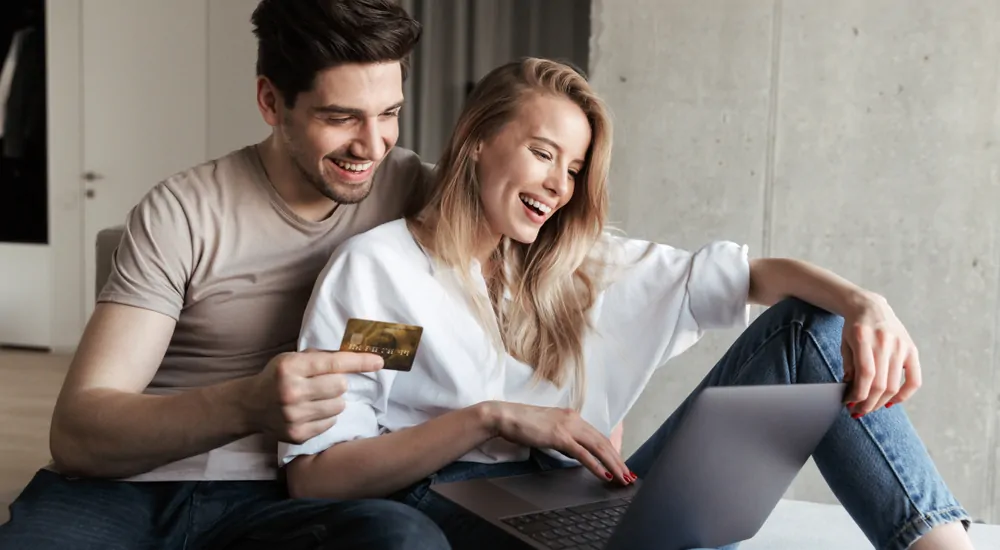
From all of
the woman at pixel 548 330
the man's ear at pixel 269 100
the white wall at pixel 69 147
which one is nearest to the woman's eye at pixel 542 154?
the woman at pixel 548 330

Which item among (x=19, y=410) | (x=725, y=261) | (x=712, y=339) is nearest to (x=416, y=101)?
(x=712, y=339)

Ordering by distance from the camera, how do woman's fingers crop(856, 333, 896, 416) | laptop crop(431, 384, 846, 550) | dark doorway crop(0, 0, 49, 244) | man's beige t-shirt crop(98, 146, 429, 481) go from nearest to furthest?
laptop crop(431, 384, 846, 550), woman's fingers crop(856, 333, 896, 416), man's beige t-shirt crop(98, 146, 429, 481), dark doorway crop(0, 0, 49, 244)

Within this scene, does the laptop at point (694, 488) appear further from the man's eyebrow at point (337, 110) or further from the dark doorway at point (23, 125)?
the dark doorway at point (23, 125)

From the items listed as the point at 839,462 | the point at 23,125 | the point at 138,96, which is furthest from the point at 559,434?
the point at 23,125

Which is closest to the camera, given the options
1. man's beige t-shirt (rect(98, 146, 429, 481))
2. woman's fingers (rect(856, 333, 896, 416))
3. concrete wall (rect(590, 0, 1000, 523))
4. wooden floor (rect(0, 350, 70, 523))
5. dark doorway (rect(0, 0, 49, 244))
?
woman's fingers (rect(856, 333, 896, 416))

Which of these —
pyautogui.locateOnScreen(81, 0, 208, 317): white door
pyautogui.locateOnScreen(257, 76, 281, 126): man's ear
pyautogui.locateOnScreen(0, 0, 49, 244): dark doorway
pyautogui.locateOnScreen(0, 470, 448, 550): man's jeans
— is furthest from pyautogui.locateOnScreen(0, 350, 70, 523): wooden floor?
pyautogui.locateOnScreen(257, 76, 281, 126): man's ear

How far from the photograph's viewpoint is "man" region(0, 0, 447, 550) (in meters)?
1.37

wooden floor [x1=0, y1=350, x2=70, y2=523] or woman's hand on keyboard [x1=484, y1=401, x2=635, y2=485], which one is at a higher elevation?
woman's hand on keyboard [x1=484, y1=401, x2=635, y2=485]

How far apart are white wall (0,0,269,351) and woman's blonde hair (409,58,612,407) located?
3.81 meters

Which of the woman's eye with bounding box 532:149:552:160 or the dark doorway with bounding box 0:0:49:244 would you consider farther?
the dark doorway with bounding box 0:0:49:244

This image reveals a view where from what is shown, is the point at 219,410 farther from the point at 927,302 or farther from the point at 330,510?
the point at 927,302

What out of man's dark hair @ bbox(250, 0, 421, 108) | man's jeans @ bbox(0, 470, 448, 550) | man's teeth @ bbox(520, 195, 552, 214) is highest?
man's dark hair @ bbox(250, 0, 421, 108)

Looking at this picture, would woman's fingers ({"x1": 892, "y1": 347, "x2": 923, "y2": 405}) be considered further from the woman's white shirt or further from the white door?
the white door

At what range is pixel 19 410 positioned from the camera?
4.04 meters
